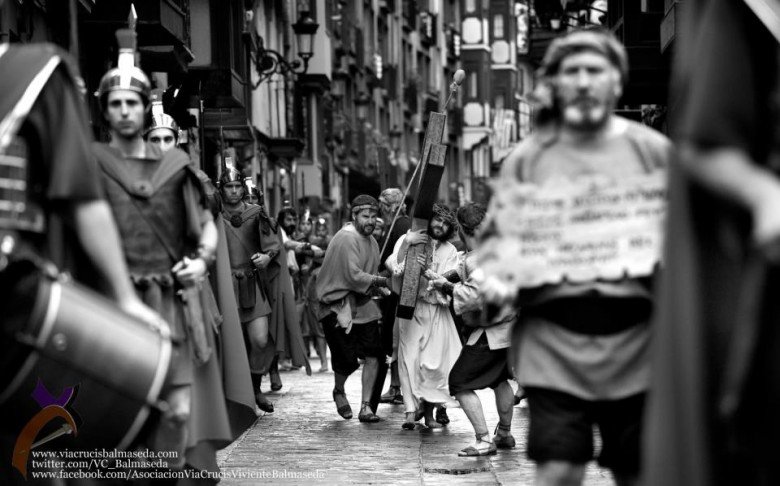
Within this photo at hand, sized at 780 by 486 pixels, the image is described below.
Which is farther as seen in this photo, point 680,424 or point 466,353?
point 466,353

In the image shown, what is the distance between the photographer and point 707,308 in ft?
15.2

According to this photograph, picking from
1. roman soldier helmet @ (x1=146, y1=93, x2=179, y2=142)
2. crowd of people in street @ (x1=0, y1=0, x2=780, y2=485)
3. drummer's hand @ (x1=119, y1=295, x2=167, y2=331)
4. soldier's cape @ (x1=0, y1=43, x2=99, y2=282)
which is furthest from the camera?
roman soldier helmet @ (x1=146, y1=93, x2=179, y2=142)

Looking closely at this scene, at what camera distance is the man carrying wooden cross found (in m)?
5.56

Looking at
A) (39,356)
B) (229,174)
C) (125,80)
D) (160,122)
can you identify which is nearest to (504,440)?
(160,122)

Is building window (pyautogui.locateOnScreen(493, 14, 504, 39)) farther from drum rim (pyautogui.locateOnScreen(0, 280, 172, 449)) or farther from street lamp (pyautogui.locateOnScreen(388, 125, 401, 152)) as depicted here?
drum rim (pyautogui.locateOnScreen(0, 280, 172, 449))

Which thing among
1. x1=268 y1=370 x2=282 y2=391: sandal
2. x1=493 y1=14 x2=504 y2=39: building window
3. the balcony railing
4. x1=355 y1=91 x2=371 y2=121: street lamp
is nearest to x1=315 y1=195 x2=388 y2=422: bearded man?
x1=268 y1=370 x2=282 y2=391: sandal

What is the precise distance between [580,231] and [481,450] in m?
6.05

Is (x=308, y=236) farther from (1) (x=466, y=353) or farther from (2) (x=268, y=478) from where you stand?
Answer: (2) (x=268, y=478)

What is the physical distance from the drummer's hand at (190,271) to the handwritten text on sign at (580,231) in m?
1.80

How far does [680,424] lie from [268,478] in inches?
232

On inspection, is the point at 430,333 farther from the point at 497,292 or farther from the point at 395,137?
the point at 395,137

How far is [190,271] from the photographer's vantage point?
7.11m

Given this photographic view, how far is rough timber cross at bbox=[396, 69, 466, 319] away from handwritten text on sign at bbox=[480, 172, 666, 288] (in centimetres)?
653

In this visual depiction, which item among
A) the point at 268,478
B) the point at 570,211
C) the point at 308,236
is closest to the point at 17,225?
the point at 570,211
